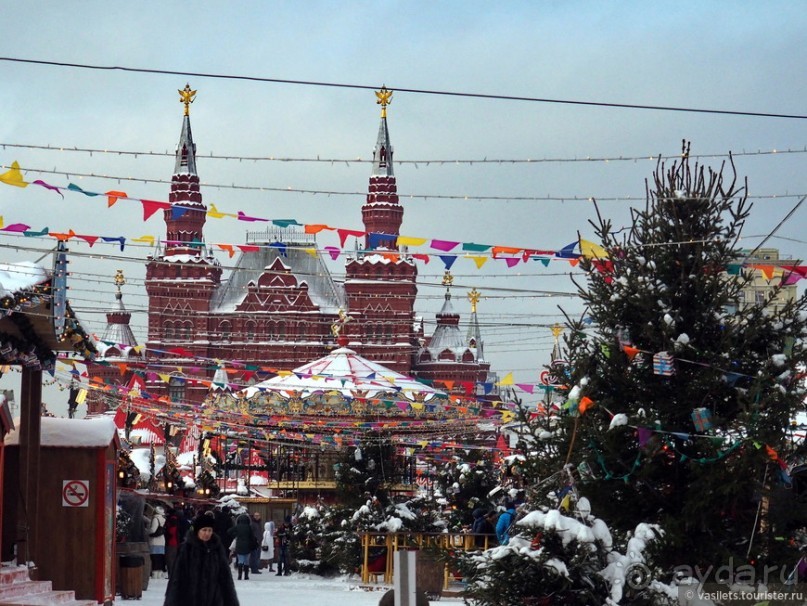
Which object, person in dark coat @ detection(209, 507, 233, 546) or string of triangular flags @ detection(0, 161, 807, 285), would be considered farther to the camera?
person in dark coat @ detection(209, 507, 233, 546)

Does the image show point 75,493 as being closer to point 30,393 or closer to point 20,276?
point 30,393

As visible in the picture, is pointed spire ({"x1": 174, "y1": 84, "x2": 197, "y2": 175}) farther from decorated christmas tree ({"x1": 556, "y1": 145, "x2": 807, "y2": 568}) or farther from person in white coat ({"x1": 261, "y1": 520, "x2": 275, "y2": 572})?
decorated christmas tree ({"x1": 556, "y1": 145, "x2": 807, "y2": 568})

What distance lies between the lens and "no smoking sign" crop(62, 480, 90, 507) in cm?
1518

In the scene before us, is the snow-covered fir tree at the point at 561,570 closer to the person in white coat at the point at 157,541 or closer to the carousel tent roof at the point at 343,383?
the person in white coat at the point at 157,541

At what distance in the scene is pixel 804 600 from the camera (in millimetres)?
10594

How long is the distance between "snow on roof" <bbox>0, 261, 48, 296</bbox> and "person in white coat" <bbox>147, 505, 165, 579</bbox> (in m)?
7.93

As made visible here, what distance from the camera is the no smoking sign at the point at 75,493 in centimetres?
1518

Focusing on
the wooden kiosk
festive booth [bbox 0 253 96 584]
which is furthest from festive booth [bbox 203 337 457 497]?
festive booth [bbox 0 253 96 584]

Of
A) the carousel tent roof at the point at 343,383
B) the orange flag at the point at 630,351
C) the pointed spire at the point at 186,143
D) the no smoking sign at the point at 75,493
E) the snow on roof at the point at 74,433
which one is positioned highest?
the pointed spire at the point at 186,143

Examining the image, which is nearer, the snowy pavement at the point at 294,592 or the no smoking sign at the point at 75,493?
the no smoking sign at the point at 75,493

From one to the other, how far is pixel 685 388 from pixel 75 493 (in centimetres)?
648

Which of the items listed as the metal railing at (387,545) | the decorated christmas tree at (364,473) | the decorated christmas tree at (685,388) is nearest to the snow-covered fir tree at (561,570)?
the decorated christmas tree at (685,388)

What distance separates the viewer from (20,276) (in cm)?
1403

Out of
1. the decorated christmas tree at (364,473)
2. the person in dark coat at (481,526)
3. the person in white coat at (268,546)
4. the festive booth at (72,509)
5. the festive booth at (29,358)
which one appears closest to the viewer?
the festive booth at (29,358)
